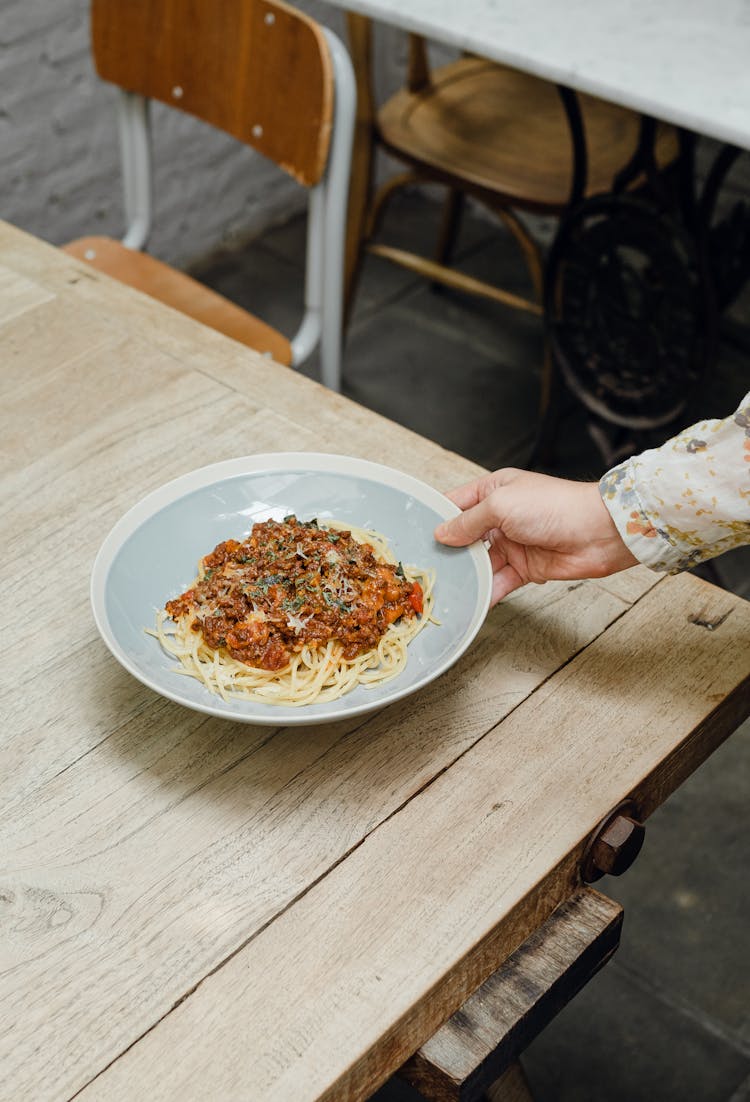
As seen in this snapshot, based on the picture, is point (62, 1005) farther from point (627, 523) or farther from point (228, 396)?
point (228, 396)

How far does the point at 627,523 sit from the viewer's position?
3.38 ft

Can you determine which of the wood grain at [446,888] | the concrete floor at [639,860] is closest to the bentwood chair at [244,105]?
the concrete floor at [639,860]

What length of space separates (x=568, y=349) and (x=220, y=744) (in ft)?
5.28

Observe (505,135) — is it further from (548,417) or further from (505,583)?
(505,583)

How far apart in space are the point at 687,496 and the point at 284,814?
43cm

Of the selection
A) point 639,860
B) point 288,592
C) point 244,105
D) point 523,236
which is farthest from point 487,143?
point 288,592

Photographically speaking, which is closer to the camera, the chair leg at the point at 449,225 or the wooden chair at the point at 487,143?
the wooden chair at the point at 487,143

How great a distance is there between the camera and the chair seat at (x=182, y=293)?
1903 mm

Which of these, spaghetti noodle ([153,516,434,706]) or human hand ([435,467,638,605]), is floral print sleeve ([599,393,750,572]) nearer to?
human hand ([435,467,638,605])

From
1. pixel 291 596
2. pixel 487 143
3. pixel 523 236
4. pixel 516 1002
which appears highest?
pixel 291 596

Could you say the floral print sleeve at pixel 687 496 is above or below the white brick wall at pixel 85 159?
above

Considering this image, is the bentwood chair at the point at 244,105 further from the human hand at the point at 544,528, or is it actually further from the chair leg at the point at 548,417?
the human hand at the point at 544,528

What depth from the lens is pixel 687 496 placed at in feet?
3.30

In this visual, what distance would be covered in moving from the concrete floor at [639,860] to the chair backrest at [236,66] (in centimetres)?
65
